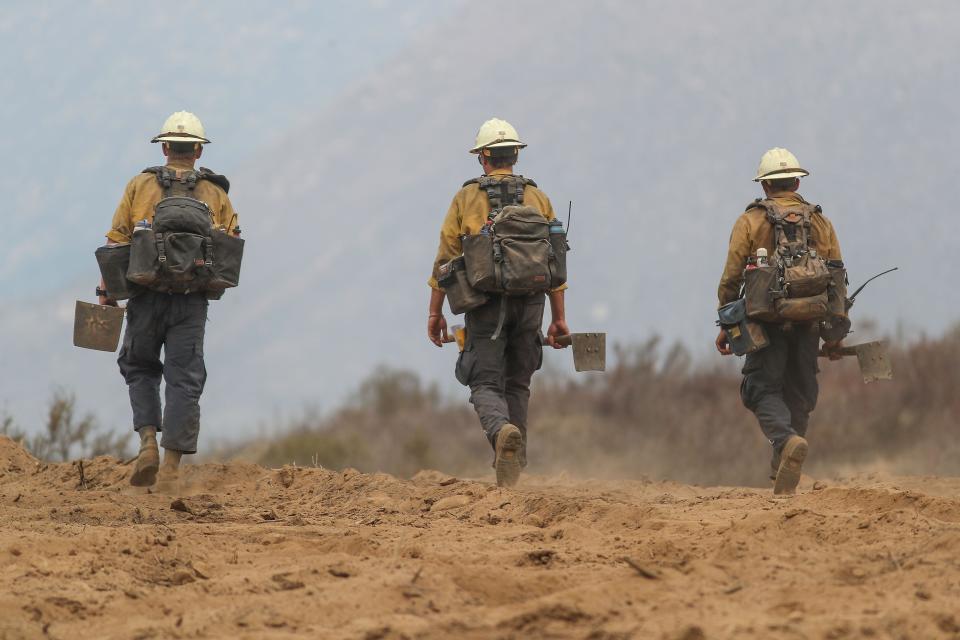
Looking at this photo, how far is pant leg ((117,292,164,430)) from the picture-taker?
9.65m

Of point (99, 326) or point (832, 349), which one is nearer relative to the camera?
point (99, 326)

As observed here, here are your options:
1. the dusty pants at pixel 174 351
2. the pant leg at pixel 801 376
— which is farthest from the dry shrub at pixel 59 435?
the pant leg at pixel 801 376

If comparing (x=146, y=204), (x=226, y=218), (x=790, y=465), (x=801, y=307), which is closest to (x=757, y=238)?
(x=801, y=307)

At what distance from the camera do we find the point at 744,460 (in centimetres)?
1808

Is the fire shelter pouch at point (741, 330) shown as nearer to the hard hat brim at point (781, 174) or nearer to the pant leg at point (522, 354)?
the hard hat brim at point (781, 174)

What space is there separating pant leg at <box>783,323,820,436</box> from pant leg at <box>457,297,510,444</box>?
1901 millimetres

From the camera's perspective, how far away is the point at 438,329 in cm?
1010

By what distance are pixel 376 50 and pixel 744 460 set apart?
68.8 m

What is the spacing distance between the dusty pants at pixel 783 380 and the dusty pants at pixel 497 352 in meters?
1.43

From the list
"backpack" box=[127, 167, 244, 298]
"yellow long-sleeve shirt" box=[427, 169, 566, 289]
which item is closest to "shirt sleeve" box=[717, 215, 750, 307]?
"yellow long-sleeve shirt" box=[427, 169, 566, 289]

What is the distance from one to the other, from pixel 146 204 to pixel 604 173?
2110 inches

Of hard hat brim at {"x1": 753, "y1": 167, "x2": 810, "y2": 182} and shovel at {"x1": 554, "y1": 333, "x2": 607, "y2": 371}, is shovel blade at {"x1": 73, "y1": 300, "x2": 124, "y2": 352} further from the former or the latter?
hard hat brim at {"x1": 753, "y1": 167, "x2": 810, "y2": 182}

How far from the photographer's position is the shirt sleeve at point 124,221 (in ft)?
31.6

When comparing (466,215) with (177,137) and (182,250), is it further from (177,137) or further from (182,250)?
(177,137)
